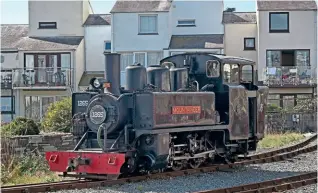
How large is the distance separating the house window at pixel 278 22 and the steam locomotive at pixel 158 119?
24.0 metres

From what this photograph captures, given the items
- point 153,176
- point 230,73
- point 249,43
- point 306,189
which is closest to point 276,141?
point 230,73

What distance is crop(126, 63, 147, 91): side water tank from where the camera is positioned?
1259cm

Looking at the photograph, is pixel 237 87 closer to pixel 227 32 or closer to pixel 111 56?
pixel 111 56

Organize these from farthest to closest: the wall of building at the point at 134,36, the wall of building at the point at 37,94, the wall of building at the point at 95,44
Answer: the wall of building at the point at 95,44
the wall of building at the point at 134,36
the wall of building at the point at 37,94

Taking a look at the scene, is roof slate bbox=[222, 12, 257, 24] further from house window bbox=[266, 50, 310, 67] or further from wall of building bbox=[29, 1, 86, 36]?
wall of building bbox=[29, 1, 86, 36]

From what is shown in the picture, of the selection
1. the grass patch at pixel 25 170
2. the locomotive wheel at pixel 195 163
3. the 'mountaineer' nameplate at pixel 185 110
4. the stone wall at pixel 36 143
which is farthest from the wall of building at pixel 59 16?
the 'mountaineer' nameplate at pixel 185 110

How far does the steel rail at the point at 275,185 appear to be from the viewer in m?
10.5

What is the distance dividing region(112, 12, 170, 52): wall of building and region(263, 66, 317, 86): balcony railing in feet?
21.2

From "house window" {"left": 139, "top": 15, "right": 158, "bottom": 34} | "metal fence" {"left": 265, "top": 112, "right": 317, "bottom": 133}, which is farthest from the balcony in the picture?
"metal fence" {"left": 265, "top": 112, "right": 317, "bottom": 133}

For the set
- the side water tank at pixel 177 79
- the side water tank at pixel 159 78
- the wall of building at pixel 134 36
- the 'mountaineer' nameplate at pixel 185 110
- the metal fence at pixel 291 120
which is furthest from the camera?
the wall of building at pixel 134 36

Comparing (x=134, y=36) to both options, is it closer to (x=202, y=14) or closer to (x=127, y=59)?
(x=127, y=59)

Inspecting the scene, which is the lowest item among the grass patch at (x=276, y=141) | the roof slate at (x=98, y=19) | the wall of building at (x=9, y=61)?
the grass patch at (x=276, y=141)

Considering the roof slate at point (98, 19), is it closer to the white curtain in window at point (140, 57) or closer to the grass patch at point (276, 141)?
the white curtain in window at point (140, 57)

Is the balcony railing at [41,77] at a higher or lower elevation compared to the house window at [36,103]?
higher
